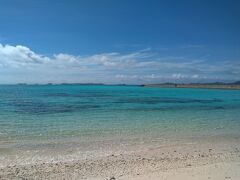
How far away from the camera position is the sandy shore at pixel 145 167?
10.1 m

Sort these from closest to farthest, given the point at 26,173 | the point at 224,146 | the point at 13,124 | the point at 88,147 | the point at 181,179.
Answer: the point at 181,179 → the point at 26,173 → the point at 88,147 → the point at 224,146 → the point at 13,124

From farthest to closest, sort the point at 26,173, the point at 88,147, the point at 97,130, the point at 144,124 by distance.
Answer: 1. the point at 144,124
2. the point at 97,130
3. the point at 88,147
4. the point at 26,173

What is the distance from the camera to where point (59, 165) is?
1159cm

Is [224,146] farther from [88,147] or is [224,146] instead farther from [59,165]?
[59,165]

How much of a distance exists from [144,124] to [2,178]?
14586 mm

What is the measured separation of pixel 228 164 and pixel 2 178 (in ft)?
26.4

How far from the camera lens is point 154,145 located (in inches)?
620

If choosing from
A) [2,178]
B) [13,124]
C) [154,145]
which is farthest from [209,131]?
[2,178]

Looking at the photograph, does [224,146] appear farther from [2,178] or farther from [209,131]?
[2,178]

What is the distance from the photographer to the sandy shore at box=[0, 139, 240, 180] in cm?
1009

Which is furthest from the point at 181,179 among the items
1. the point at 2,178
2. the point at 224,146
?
the point at 224,146

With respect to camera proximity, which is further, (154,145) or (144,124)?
(144,124)

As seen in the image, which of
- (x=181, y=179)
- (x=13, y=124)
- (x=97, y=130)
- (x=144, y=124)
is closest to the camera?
(x=181, y=179)

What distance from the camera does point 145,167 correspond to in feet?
37.6
